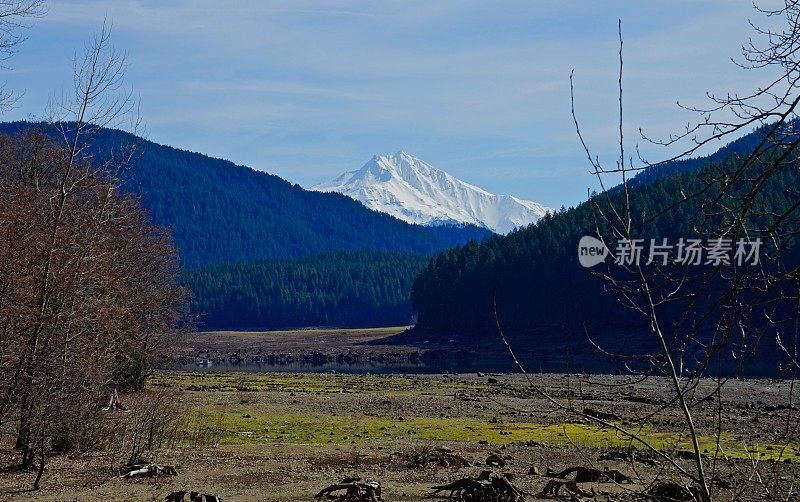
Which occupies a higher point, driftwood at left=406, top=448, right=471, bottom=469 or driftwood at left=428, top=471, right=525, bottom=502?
driftwood at left=428, top=471, right=525, bottom=502

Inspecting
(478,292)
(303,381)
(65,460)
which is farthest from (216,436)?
(478,292)

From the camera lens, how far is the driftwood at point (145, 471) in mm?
17109

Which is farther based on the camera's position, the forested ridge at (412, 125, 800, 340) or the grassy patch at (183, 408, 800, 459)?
the forested ridge at (412, 125, 800, 340)

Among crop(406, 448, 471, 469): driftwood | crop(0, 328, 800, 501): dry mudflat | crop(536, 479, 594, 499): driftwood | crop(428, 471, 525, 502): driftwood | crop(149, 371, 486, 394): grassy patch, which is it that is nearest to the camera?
crop(0, 328, 800, 501): dry mudflat

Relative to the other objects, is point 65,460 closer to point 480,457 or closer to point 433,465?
point 433,465

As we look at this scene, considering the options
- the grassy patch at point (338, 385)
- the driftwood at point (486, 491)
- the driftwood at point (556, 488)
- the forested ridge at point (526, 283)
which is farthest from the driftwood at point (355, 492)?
the forested ridge at point (526, 283)

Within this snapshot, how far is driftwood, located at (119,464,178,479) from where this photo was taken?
17.1 m

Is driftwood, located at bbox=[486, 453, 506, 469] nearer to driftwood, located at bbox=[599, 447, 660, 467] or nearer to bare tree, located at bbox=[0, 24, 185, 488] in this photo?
driftwood, located at bbox=[599, 447, 660, 467]

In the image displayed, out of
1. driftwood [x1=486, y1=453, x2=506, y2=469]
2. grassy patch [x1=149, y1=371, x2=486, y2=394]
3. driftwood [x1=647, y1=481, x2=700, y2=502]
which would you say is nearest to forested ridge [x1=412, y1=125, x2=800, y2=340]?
grassy patch [x1=149, y1=371, x2=486, y2=394]

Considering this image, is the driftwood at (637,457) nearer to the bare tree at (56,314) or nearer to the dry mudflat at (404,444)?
the dry mudflat at (404,444)

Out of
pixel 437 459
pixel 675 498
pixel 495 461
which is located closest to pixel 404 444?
pixel 437 459

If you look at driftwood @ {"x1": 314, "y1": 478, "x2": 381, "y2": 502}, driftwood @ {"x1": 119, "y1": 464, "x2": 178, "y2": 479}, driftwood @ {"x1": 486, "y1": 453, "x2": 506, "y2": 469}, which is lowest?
driftwood @ {"x1": 486, "y1": 453, "x2": 506, "y2": 469}

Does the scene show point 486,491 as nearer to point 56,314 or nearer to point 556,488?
point 556,488

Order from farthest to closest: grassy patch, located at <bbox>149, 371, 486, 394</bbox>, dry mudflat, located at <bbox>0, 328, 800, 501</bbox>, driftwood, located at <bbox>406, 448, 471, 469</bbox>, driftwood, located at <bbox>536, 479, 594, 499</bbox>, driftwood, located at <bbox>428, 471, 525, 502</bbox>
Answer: grassy patch, located at <bbox>149, 371, 486, 394</bbox> → driftwood, located at <bbox>406, 448, 471, 469</bbox> → driftwood, located at <bbox>536, 479, 594, 499</bbox> → driftwood, located at <bbox>428, 471, 525, 502</bbox> → dry mudflat, located at <bbox>0, 328, 800, 501</bbox>
